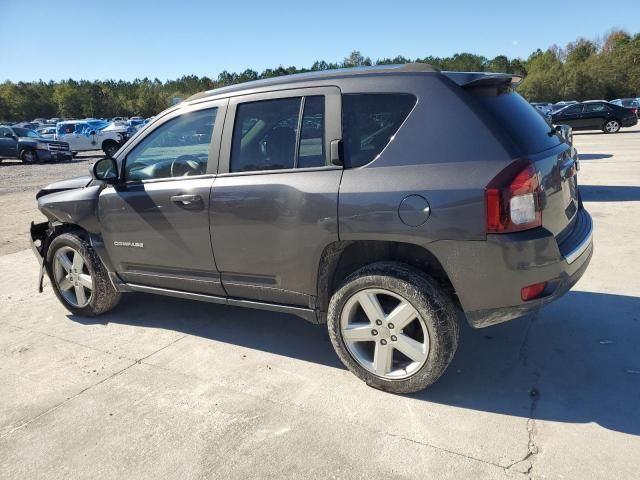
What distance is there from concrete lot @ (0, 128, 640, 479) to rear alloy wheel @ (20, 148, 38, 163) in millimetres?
20890

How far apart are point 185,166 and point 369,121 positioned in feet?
4.94

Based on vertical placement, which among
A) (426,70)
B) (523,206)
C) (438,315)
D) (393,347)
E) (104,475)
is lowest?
(104,475)

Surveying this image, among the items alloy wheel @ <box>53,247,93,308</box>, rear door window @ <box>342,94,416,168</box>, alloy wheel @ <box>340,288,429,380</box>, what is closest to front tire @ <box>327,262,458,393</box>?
alloy wheel @ <box>340,288,429,380</box>

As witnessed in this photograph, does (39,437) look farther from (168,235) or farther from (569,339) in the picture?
(569,339)

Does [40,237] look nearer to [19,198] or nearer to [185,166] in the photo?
[185,166]

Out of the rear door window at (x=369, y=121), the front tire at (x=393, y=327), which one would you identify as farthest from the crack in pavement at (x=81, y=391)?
the rear door window at (x=369, y=121)

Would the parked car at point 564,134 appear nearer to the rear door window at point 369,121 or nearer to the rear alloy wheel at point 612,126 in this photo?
the rear door window at point 369,121

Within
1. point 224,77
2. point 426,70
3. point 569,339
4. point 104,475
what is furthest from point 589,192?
point 224,77

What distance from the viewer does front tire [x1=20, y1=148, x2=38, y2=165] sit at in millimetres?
22125

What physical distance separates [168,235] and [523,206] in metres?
2.48

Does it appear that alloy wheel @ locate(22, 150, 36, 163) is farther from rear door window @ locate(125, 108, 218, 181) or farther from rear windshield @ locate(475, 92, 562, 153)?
rear windshield @ locate(475, 92, 562, 153)

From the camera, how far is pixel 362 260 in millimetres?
3205

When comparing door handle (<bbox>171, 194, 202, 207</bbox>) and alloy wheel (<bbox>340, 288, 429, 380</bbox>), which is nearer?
alloy wheel (<bbox>340, 288, 429, 380</bbox>)

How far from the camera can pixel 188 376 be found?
346 cm
